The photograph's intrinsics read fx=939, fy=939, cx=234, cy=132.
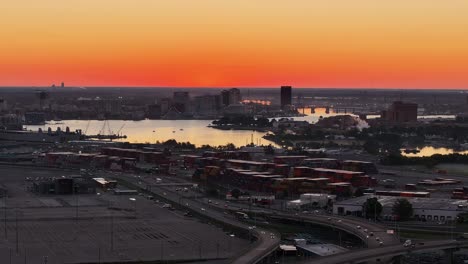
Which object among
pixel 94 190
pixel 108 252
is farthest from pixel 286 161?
pixel 108 252

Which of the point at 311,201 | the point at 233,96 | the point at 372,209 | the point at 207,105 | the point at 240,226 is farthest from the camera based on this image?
the point at 233,96

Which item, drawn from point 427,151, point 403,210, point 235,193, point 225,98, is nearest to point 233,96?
point 225,98

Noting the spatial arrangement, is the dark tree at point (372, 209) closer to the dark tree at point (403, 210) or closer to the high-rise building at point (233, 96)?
the dark tree at point (403, 210)

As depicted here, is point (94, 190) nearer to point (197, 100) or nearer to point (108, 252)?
point (108, 252)

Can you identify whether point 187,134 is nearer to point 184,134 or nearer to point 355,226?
point 184,134

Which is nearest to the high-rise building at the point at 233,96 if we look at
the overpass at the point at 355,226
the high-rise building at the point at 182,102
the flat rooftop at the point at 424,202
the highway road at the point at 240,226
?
the high-rise building at the point at 182,102

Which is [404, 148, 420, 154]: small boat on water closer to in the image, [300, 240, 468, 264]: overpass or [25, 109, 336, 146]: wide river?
[25, 109, 336, 146]: wide river
